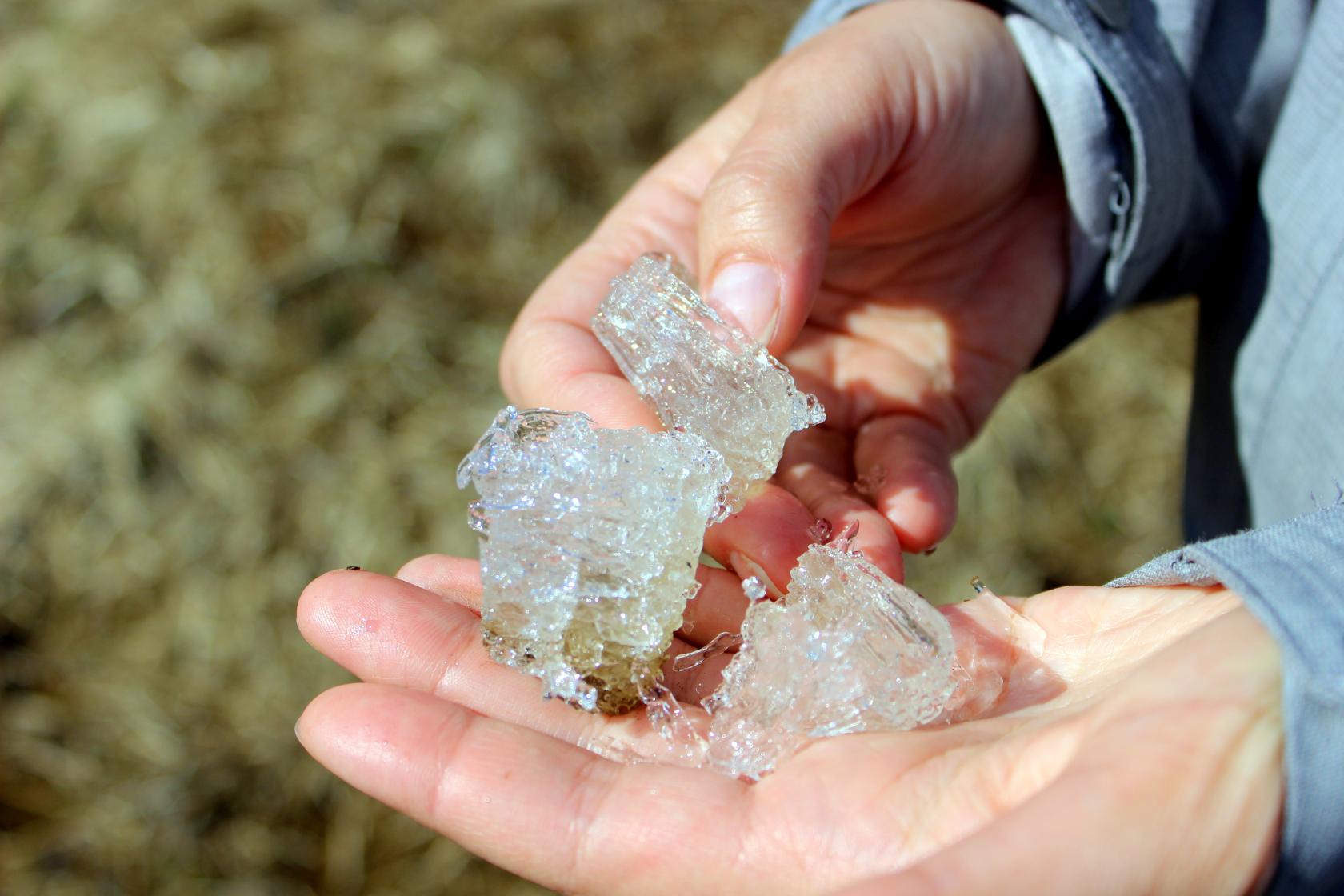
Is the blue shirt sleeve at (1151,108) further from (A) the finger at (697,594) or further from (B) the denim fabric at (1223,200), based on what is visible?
(A) the finger at (697,594)

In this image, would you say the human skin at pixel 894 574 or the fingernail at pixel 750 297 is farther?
the fingernail at pixel 750 297

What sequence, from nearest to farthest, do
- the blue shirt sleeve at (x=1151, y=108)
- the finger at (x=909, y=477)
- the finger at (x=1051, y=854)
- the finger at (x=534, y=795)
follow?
the finger at (x=1051, y=854) → the finger at (x=534, y=795) → the finger at (x=909, y=477) → the blue shirt sleeve at (x=1151, y=108)

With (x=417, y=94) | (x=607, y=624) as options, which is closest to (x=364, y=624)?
(x=607, y=624)

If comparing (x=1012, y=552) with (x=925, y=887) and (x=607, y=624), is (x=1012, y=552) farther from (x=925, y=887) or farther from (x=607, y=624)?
(x=925, y=887)

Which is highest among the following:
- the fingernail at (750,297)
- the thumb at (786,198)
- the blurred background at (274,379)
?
the thumb at (786,198)

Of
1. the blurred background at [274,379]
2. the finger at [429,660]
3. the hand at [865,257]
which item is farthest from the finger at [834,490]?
the blurred background at [274,379]

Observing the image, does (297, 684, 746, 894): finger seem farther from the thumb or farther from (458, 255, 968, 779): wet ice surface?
the thumb
